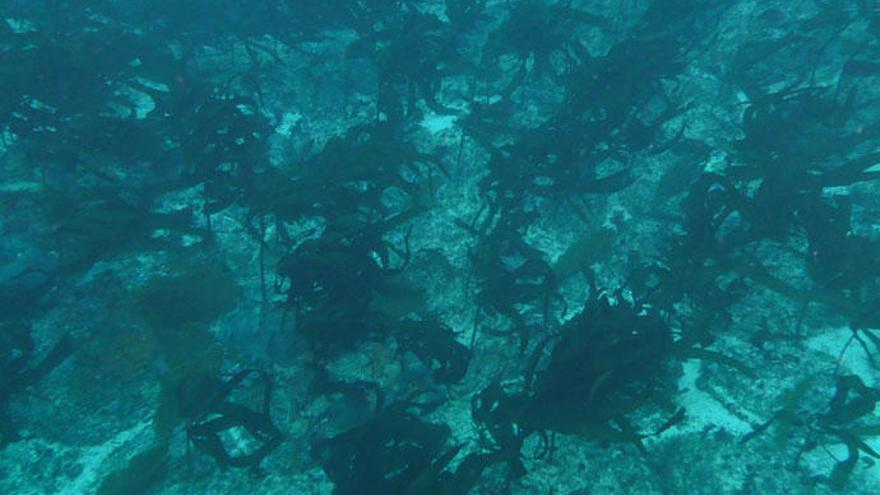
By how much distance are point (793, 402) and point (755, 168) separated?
1.94 m

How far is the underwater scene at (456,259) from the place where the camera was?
3297 millimetres

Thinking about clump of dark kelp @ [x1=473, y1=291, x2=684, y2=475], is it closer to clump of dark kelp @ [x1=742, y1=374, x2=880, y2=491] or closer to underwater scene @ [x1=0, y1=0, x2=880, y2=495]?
underwater scene @ [x1=0, y1=0, x2=880, y2=495]

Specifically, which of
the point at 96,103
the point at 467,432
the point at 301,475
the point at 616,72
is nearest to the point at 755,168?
the point at 616,72

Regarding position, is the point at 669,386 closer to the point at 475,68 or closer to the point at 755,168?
the point at 755,168

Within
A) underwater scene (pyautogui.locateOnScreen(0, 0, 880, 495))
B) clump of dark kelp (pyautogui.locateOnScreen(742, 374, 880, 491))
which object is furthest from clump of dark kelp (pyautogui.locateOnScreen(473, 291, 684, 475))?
clump of dark kelp (pyautogui.locateOnScreen(742, 374, 880, 491))

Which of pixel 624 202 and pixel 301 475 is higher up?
pixel 624 202

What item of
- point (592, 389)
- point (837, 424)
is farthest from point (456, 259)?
point (837, 424)

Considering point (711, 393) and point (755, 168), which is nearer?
point (711, 393)

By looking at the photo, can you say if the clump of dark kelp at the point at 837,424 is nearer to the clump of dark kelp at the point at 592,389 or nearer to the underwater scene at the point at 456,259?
the underwater scene at the point at 456,259

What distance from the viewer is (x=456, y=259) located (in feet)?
15.2

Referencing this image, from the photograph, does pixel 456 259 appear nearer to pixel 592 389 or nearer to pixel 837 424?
pixel 592 389

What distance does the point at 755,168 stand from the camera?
4430mm

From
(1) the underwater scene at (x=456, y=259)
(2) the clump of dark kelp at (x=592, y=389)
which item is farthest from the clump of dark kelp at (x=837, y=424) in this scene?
(2) the clump of dark kelp at (x=592, y=389)

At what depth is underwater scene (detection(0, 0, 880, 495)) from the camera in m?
3.30
